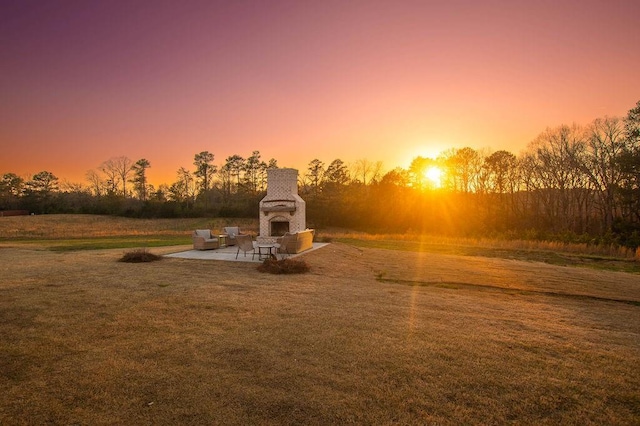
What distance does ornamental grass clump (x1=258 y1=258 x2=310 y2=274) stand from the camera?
877 cm

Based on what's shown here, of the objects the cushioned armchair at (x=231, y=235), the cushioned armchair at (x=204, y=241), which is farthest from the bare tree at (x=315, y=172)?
the cushioned armchair at (x=204, y=241)

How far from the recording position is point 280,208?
16266 millimetres

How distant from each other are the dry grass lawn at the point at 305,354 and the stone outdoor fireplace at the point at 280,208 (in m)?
9.21

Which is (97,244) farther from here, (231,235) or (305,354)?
(305,354)

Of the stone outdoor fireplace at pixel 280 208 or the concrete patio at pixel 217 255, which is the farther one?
the stone outdoor fireplace at pixel 280 208

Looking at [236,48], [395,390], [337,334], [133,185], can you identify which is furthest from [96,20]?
[133,185]

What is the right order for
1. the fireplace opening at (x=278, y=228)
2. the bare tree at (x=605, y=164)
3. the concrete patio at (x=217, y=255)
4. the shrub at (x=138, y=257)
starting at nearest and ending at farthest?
the shrub at (x=138, y=257) → the concrete patio at (x=217, y=255) → the fireplace opening at (x=278, y=228) → the bare tree at (x=605, y=164)

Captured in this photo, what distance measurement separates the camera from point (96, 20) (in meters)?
9.85

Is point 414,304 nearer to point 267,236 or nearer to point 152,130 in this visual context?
point 267,236

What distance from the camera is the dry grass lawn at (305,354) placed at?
2.62 meters

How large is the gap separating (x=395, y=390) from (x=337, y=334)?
4.71ft

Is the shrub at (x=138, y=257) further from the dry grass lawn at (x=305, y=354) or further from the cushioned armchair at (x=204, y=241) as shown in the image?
the dry grass lawn at (x=305, y=354)

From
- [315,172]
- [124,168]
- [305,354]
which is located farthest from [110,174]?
[305,354]

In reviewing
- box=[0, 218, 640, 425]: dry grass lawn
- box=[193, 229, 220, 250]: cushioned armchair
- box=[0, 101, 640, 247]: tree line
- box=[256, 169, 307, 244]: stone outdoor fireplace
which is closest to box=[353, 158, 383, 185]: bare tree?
box=[0, 101, 640, 247]: tree line
